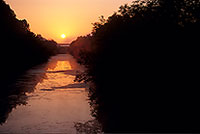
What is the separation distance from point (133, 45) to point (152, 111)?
334 centimetres

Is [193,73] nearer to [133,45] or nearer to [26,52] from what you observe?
[133,45]

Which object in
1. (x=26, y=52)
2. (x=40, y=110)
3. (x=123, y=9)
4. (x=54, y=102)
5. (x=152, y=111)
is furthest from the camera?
(x=26, y=52)

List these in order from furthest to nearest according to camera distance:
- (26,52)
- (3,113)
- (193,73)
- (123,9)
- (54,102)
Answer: (26,52)
(54,102)
(123,9)
(3,113)
(193,73)

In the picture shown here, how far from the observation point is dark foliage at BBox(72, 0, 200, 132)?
11531 mm

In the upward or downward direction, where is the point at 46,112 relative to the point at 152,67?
downward

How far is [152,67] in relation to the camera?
12.8 metres

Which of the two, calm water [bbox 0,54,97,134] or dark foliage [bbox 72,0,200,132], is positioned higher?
dark foliage [bbox 72,0,200,132]

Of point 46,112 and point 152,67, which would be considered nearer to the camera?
point 152,67

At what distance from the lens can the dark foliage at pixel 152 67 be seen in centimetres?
1153

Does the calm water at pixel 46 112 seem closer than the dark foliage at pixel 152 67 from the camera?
Yes

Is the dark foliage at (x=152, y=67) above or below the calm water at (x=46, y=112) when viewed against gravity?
above

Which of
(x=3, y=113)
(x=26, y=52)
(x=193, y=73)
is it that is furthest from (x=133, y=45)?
(x=26, y=52)

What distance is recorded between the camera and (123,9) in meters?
15.7

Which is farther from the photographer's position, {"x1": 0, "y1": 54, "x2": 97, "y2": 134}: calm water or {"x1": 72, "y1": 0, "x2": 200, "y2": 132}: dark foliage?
{"x1": 72, "y1": 0, "x2": 200, "y2": 132}: dark foliage
